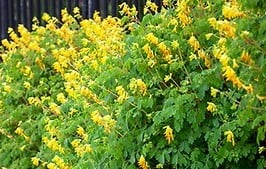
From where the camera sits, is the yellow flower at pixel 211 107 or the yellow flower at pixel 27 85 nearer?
the yellow flower at pixel 211 107

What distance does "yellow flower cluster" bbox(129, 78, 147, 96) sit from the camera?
168 inches

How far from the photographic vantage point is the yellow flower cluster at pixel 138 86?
428 cm

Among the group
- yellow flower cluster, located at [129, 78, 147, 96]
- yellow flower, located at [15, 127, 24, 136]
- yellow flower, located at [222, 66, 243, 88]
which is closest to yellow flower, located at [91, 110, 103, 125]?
yellow flower cluster, located at [129, 78, 147, 96]

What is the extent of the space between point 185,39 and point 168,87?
1.02ft

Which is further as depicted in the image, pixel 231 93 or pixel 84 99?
pixel 84 99

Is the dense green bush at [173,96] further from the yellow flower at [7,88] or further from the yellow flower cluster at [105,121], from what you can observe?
the yellow flower at [7,88]

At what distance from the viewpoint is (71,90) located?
534cm

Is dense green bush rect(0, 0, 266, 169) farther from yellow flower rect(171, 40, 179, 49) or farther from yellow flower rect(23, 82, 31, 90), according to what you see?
yellow flower rect(23, 82, 31, 90)

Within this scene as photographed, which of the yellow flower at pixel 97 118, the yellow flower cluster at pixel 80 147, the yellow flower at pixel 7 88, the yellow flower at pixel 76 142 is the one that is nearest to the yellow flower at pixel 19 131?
the yellow flower at pixel 7 88

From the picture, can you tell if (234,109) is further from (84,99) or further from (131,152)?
(84,99)

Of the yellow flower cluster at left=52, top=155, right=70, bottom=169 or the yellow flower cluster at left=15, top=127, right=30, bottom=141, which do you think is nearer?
the yellow flower cluster at left=52, top=155, right=70, bottom=169

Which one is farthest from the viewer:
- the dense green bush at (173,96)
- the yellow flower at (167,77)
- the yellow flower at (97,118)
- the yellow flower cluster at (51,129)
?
the yellow flower cluster at (51,129)

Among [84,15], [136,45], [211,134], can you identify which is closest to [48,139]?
[136,45]

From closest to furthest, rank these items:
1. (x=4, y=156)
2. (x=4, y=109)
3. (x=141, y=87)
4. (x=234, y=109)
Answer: (x=234, y=109) < (x=141, y=87) < (x=4, y=156) < (x=4, y=109)
